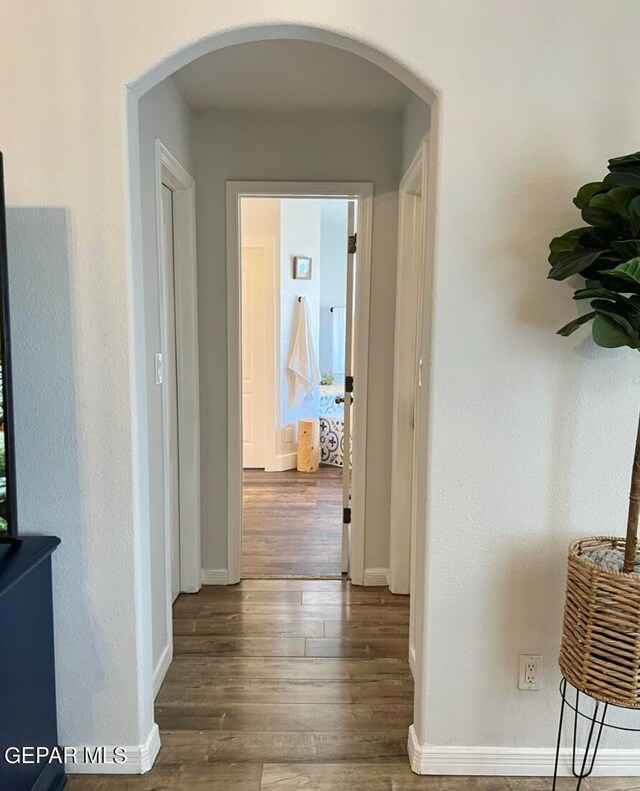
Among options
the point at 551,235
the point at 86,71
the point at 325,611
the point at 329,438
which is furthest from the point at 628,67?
the point at 329,438

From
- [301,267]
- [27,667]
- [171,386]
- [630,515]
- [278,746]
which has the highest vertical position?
[301,267]

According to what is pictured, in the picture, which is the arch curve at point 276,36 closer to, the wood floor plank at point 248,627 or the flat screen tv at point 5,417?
the flat screen tv at point 5,417

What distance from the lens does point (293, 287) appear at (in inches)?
211

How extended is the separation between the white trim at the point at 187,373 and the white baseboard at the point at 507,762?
1.55 meters

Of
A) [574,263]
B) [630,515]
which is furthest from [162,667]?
[574,263]

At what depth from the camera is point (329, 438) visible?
5660mm

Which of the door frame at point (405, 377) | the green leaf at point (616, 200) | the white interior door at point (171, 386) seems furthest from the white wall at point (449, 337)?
the door frame at point (405, 377)

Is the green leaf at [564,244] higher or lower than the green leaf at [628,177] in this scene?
lower

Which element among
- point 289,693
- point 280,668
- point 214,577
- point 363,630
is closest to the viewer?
point 289,693

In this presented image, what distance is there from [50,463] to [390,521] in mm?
1821

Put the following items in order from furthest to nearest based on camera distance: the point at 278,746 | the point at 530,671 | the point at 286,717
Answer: the point at 286,717
the point at 278,746
the point at 530,671

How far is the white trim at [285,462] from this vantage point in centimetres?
537

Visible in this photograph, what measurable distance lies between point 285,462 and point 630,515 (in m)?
4.14

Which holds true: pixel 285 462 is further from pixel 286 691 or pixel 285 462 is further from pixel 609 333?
pixel 609 333
